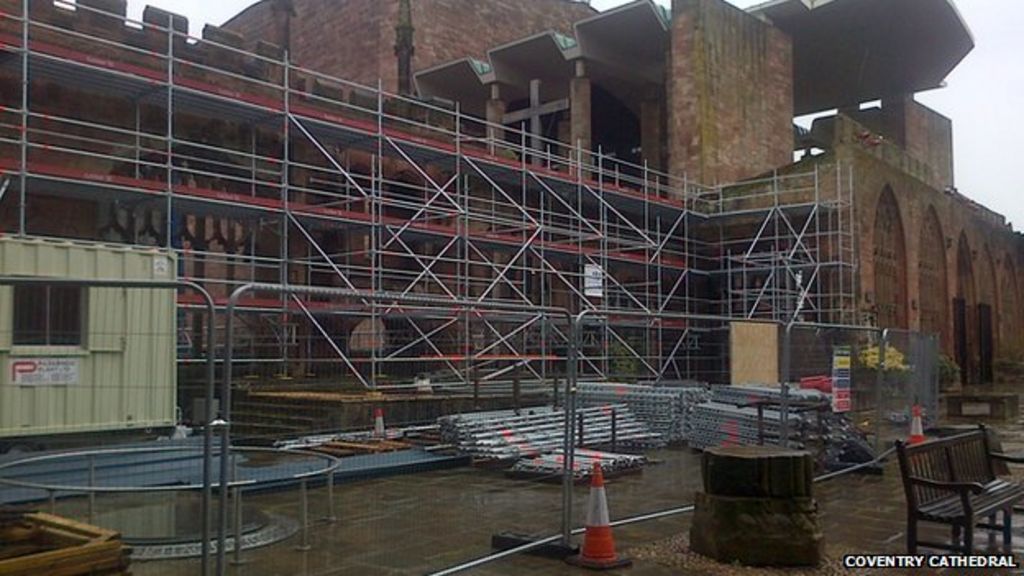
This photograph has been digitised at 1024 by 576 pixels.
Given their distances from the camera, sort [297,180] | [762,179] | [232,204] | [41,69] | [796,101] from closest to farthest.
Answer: [41,69], [232,204], [297,180], [762,179], [796,101]

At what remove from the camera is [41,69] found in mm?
15820

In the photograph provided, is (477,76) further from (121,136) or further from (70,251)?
(70,251)

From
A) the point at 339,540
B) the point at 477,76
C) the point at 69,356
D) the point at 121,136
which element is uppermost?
the point at 477,76

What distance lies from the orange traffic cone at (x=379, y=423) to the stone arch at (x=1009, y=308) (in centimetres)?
3613

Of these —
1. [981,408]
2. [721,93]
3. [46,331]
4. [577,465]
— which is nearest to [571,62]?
[721,93]

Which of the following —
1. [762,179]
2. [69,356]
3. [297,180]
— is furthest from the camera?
[762,179]

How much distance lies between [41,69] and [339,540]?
463 inches

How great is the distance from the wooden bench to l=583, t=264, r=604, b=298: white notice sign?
14.6m

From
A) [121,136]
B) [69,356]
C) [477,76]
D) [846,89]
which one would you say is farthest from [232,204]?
[846,89]

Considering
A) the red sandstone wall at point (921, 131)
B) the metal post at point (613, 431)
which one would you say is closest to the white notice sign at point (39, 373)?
the metal post at point (613, 431)

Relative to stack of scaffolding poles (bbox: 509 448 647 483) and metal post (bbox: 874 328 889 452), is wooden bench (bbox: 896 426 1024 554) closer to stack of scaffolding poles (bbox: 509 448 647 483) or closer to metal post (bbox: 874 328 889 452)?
metal post (bbox: 874 328 889 452)

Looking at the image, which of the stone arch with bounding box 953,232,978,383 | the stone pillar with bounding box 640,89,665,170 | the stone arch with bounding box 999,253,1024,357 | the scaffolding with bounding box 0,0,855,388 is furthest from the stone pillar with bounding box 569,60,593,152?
the stone arch with bounding box 999,253,1024,357

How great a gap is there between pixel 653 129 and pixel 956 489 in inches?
1214

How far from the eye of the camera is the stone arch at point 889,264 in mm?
28297
